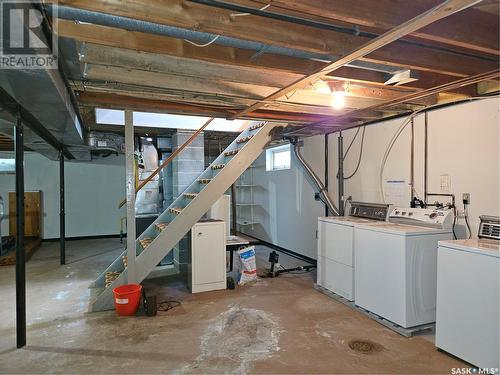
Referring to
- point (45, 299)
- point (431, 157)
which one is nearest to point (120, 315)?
point (45, 299)

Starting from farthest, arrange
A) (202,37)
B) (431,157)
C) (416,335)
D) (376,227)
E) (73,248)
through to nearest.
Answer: (73,248) → (431,157) → (376,227) → (416,335) → (202,37)

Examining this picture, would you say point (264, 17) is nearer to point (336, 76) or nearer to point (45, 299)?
point (336, 76)

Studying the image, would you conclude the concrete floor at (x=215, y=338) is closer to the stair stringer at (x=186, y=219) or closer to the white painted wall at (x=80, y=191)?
the stair stringer at (x=186, y=219)

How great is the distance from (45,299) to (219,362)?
2649 millimetres

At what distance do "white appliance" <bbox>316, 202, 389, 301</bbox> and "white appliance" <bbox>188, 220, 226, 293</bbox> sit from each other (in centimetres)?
131

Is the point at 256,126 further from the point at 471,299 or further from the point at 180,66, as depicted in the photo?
the point at 471,299

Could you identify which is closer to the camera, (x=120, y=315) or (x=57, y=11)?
(x=57, y=11)

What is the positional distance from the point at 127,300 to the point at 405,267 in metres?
2.77

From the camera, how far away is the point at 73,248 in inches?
268

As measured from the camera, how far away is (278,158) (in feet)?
22.0

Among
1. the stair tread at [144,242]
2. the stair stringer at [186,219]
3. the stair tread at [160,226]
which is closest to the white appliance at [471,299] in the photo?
the stair stringer at [186,219]

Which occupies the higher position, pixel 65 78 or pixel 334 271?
pixel 65 78

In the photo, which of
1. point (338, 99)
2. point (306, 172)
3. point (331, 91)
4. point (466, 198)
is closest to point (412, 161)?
point (466, 198)

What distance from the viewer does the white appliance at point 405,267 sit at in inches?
111
